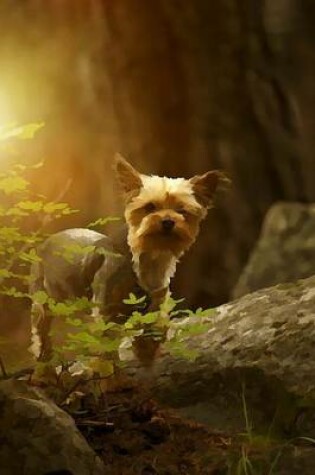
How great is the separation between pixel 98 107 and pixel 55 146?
0.40 metres

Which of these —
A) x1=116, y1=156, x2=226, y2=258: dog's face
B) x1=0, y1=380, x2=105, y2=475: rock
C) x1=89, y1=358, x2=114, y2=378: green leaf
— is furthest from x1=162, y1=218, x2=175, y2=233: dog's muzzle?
x1=0, y1=380, x2=105, y2=475: rock

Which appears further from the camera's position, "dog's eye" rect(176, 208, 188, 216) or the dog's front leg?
the dog's front leg

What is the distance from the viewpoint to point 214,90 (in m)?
4.80

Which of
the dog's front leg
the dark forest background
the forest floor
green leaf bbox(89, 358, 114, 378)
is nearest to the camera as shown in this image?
the forest floor

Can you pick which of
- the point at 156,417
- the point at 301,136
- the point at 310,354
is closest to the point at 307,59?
the point at 301,136

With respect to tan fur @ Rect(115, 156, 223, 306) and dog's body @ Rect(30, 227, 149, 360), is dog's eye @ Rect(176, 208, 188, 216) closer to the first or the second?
tan fur @ Rect(115, 156, 223, 306)

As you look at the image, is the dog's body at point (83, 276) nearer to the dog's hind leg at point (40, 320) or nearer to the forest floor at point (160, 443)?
the dog's hind leg at point (40, 320)

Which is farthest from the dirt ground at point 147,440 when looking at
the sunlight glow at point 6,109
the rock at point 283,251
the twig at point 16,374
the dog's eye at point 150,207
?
the sunlight glow at point 6,109

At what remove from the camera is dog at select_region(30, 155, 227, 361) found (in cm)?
293

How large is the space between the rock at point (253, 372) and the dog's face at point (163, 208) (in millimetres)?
504

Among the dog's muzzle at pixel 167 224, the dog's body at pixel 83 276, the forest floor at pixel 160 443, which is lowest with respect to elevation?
the forest floor at pixel 160 443

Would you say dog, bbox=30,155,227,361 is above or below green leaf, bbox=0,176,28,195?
below

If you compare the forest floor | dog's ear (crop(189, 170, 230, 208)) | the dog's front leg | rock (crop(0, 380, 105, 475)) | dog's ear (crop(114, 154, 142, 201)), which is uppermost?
dog's ear (crop(114, 154, 142, 201))

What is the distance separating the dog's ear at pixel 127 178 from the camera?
10.1 feet
